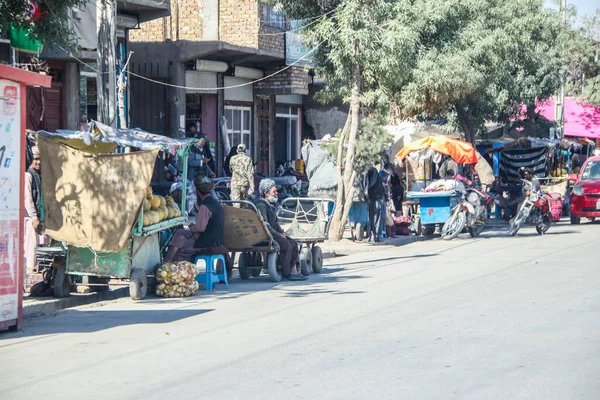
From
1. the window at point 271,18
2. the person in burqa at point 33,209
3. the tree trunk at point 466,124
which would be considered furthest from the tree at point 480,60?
the person in burqa at point 33,209

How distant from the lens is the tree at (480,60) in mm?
23578

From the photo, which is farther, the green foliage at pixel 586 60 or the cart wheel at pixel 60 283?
the green foliage at pixel 586 60

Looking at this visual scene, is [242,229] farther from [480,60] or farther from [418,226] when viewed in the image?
[480,60]

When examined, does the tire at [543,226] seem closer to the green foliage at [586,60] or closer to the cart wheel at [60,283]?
the cart wheel at [60,283]

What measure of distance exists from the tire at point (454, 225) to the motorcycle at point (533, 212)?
5.69ft

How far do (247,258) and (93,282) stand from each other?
2966 millimetres

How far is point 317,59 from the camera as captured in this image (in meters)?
21.6

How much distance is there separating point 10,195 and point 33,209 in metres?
2.62

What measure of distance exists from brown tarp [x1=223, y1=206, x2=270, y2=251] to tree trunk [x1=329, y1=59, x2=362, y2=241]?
6756mm

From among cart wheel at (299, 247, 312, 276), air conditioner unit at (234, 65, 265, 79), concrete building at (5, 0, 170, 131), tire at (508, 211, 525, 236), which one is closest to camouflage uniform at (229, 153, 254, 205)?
concrete building at (5, 0, 170, 131)

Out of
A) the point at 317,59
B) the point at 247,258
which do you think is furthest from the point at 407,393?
the point at 317,59

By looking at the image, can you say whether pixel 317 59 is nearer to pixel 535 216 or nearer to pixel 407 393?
pixel 535 216

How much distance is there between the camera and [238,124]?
29.1 metres

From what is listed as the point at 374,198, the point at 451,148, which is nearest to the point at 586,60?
the point at 451,148
